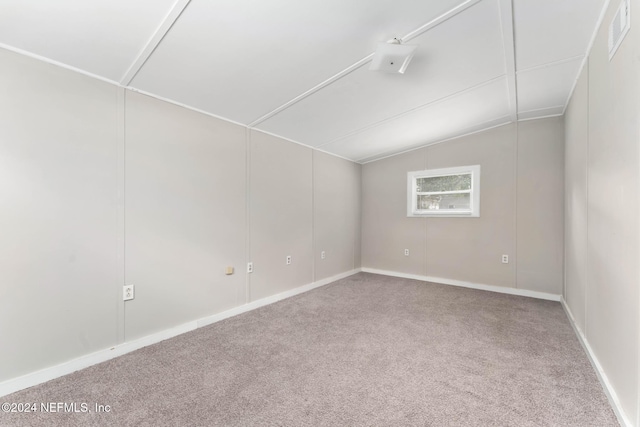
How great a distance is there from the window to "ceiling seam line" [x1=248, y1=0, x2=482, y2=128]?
269cm

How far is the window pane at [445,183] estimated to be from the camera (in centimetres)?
420

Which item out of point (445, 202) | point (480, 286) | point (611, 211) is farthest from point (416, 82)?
point (480, 286)

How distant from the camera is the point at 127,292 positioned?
2.17 meters

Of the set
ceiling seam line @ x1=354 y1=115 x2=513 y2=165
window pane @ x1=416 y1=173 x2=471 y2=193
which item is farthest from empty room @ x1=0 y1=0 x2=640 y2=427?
window pane @ x1=416 y1=173 x2=471 y2=193

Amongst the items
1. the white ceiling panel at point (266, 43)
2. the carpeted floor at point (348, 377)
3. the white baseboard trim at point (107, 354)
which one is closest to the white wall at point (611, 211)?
the carpeted floor at point (348, 377)

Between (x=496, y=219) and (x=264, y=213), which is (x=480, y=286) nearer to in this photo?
(x=496, y=219)

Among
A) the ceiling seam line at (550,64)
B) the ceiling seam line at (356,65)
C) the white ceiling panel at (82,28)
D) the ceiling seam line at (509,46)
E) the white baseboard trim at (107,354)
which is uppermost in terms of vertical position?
the ceiling seam line at (550,64)

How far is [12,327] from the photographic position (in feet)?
5.51

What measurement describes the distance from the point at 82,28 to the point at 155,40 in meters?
0.36

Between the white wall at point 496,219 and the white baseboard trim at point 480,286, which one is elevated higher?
the white wall at point 496,219

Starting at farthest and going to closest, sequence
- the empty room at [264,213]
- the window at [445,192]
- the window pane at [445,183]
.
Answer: the window pane at [445,183] < the window at [445,192] < the empty room at [264,213]

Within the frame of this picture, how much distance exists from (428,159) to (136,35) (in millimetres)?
4016

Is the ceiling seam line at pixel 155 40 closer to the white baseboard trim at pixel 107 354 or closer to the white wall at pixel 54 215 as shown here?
the white wall at pixel 54 215

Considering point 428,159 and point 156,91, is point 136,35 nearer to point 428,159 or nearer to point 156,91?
point 156,91
